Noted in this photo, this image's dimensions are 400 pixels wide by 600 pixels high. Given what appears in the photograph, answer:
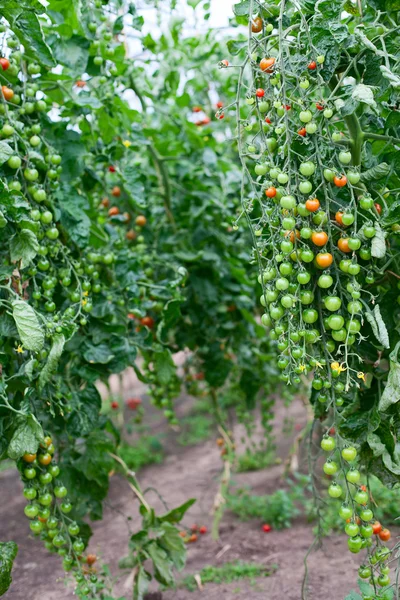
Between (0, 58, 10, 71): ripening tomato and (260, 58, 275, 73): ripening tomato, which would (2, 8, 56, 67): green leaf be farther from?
(260, 58, 275, 73): ripening tomato

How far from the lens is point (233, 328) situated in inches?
110

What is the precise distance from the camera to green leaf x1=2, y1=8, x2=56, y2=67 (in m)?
1.64

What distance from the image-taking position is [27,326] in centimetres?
149

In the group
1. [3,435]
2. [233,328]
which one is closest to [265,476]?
[233,328]

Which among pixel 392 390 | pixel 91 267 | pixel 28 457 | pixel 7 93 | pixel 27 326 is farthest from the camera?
pixel 91 267

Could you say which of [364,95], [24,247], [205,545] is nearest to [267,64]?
[364,95]

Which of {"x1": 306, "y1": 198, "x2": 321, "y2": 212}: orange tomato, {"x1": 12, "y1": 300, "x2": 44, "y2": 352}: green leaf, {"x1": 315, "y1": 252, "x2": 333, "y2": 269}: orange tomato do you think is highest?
{"x1": 306, "y1": 198, "x2": 321, "y2": 212}: orange tomato

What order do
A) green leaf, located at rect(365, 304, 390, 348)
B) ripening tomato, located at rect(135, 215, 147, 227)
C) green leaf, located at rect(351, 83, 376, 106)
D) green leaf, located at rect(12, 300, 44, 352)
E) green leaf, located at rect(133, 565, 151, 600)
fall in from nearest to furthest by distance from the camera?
green leaf, located at rect(351, 83, 376, 106) → green leaf, located at rect(365, 304, 390, 348) → green leaf, located at rect(12, 300, 44, 352) → green leaf, located at rect(133, 565, 151, 600) → ripening tomato, located at rect(135, 215, 147, 227)

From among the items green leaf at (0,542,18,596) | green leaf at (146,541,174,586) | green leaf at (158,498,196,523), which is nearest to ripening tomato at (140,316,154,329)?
green leaf at (158,498,196,523)

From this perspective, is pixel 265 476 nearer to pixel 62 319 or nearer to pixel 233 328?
pixel 233 328

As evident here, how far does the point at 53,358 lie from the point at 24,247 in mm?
334

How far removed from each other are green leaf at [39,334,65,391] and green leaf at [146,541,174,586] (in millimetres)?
858

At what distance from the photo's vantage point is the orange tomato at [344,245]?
1.38 metres

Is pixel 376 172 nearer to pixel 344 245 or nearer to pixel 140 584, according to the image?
pixel 344 245
